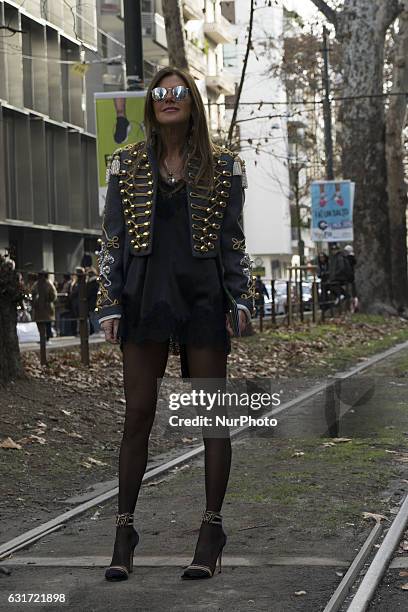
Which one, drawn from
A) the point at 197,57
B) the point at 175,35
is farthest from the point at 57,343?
the point at 197,57

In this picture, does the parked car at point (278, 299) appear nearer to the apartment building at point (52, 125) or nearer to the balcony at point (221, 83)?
the apartment building at point (52, 125)

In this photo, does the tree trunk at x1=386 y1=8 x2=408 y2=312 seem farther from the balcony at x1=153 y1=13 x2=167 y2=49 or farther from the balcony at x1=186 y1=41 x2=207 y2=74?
the balcony at x1=186 y1=41 x2=207 y2=74

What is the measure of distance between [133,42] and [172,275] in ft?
37.6

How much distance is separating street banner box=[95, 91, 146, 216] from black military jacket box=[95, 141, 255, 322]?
33.4ft

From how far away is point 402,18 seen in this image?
3400 cm

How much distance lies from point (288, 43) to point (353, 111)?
1595 cm

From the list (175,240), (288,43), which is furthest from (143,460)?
(288,43)

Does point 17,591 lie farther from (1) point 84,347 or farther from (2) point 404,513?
(1) point 84,347

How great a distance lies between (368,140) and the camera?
32.9m

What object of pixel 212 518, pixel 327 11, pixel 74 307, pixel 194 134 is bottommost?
pixel 212 518

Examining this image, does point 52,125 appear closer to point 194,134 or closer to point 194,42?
point 194,42

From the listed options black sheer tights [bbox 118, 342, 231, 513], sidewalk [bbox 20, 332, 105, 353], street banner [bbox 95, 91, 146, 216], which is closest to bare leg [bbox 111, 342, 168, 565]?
black sheer tights [bbox 118, 342, 231, 513]

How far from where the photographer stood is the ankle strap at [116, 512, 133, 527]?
5324 mm

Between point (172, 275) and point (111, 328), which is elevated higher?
point (172, 275)
